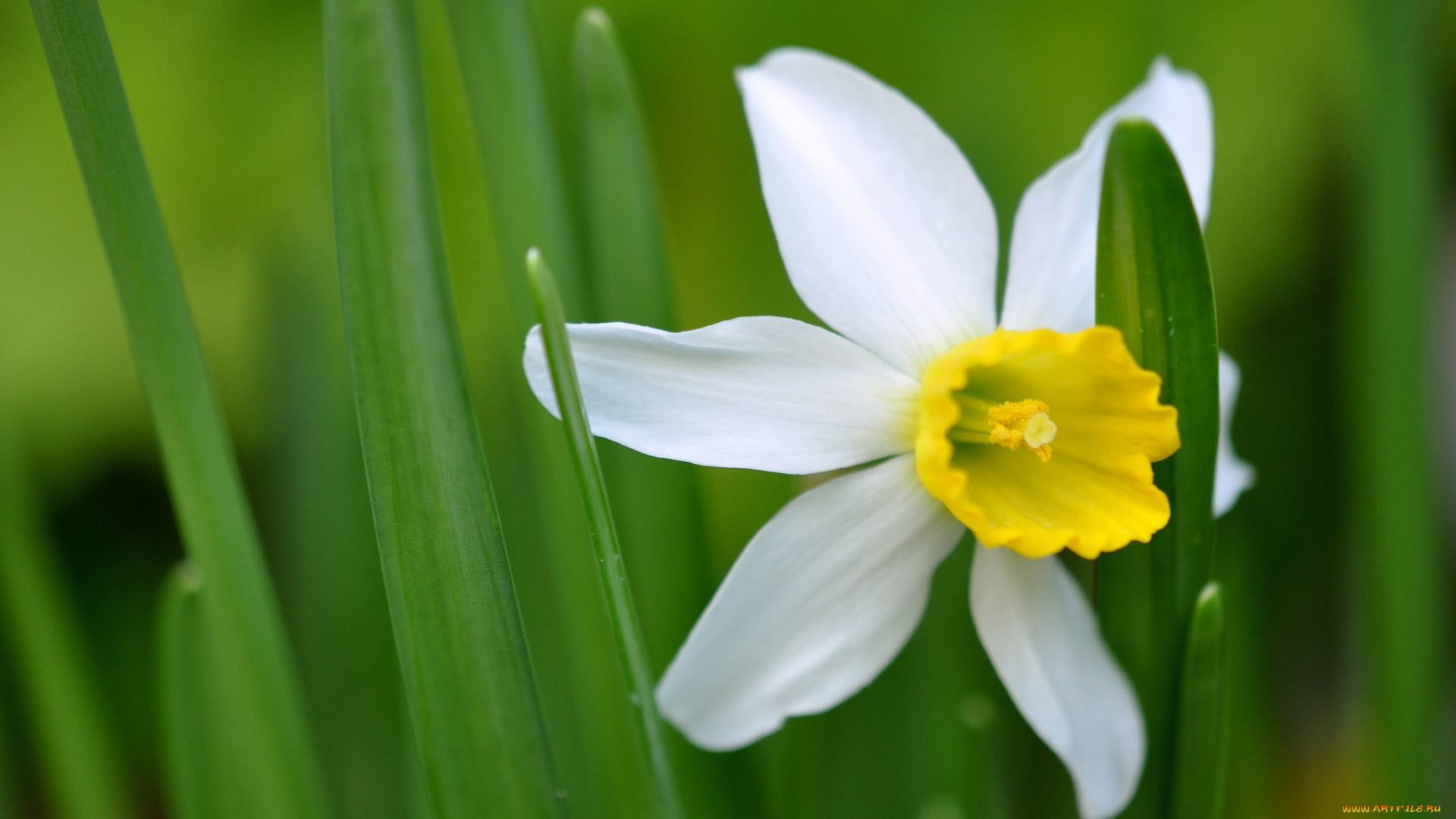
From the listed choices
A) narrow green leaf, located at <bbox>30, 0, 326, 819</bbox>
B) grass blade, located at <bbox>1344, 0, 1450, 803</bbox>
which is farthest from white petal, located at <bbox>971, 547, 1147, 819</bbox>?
grass blade, located at <bbox>1344, 0, 1450, 803</bbox>

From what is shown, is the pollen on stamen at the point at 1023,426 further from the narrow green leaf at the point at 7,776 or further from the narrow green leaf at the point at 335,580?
the narrow green leaf at the point at 7,776

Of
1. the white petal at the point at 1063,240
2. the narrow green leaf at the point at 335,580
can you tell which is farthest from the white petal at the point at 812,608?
the narrow green leaf at the point at 335,580

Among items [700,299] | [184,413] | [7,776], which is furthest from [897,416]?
[7,776]

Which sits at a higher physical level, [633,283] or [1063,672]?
[633,283]

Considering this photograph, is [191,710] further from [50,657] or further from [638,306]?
[638,306]

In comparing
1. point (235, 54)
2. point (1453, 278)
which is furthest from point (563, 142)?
point (1453, 278)

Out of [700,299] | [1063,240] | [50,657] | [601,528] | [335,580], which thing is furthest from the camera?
[700,299]
